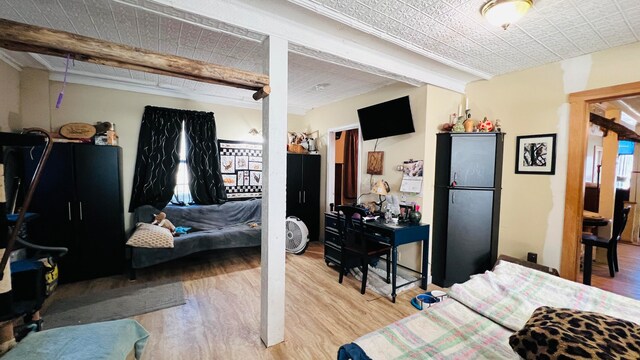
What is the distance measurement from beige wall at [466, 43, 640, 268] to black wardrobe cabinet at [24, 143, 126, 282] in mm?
4640

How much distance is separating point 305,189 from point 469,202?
2580mm

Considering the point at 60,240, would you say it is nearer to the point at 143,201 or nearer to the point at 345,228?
the point at 143,201

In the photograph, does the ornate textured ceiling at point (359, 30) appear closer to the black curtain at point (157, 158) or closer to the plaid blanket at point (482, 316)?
the black curtain at point (157, 158)

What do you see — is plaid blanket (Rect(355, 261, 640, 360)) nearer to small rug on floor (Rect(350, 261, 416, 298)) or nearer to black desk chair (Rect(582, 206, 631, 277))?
small rug on floor (Rect(350, 261, 416, 298))

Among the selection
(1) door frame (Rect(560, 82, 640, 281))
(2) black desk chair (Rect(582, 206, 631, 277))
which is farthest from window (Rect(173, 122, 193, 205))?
(2) black desk chair (Rect(582, 206, 631, 277))

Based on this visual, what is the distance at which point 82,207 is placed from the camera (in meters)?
2.99

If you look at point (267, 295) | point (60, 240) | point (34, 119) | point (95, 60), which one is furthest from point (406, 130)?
point (34, 119)

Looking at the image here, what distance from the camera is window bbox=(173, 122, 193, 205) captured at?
154 inches

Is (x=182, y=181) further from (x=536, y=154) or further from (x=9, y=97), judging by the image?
(x=536, y=154)

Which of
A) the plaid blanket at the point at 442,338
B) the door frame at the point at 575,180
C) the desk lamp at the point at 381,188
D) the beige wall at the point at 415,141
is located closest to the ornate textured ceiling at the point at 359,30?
the beige wall at the point at 415,141

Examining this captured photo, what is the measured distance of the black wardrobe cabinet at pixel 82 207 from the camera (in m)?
2.84

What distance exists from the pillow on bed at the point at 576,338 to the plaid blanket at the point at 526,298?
0.31 meters

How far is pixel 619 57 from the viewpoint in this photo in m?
2.21

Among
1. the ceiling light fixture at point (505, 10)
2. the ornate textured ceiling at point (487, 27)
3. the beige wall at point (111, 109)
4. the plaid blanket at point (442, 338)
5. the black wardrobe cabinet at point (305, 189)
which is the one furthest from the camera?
the black wardrobe cabinet at point (305, 189)
